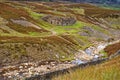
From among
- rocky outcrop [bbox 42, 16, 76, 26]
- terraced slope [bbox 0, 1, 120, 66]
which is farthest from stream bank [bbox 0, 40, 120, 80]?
rocky outcrop [bbox 42, 16, 76, 26]

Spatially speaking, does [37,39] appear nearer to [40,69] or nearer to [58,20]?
[40,69]

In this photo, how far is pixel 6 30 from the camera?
236 ft

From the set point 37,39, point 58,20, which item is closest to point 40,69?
point 37,39

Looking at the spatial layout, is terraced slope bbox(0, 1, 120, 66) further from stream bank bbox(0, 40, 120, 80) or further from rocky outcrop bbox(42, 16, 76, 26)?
stream bank bbox(0, 40, 120, 80)

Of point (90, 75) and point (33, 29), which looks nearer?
point (90, 75)

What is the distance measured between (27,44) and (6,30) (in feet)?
43.2

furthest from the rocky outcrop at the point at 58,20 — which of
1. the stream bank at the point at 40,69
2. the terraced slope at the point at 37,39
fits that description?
the stream bank at the point at 40,69

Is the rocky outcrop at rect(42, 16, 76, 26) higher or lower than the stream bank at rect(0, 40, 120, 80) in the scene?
lower

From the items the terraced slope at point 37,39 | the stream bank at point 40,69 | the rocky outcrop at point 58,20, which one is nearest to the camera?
the stream bank at point 40,69

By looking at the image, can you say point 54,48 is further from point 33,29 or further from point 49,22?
point 49,22

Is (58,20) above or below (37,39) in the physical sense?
below

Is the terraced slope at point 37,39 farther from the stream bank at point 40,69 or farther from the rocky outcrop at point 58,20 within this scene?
the stream bank at point 40,69

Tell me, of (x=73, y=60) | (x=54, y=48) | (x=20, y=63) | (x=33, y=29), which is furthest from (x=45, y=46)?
(x=33, y=29)

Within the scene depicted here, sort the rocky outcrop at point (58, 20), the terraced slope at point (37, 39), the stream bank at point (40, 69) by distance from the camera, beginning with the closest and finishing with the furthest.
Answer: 1. the stream bank at point (40, 69)
2. the terraced slope at point (37, 39)
3. the rocky outcrop at point (58, 20)
